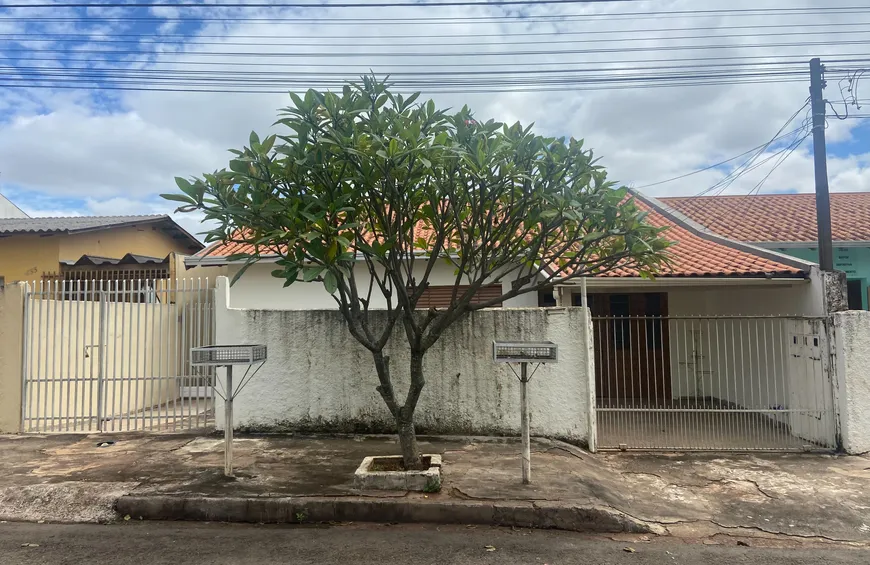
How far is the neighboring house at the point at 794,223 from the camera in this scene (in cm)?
1078

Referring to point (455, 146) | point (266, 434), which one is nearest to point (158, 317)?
point (266, 434)

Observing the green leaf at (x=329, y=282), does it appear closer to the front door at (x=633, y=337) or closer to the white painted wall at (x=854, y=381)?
the white painted wall at (x=854, y=381)

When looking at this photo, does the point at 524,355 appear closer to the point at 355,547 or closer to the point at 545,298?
the point at 355,547

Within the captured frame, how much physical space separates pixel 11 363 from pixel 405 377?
214 inches

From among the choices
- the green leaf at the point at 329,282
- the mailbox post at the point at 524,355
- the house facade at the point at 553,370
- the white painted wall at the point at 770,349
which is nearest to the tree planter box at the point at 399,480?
the mailbox post at the point at 524,355

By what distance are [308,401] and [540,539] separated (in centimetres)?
Result: 388

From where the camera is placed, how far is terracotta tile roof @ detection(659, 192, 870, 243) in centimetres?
1109

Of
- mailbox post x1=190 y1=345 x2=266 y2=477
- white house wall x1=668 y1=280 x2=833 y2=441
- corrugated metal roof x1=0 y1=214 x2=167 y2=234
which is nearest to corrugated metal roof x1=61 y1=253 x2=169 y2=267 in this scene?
corrugated metal roof x1=0 y1=214 x2=167 y2=234

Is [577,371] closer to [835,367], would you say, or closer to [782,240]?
[835,367]

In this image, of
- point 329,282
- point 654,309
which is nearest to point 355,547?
point 329,282

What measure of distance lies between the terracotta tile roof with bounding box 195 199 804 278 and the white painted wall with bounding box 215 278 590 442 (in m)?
1.24

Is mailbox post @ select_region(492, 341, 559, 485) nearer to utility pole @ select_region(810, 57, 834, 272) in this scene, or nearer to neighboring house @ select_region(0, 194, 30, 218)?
utility pole @ select_region(810, 57, 834, 272)

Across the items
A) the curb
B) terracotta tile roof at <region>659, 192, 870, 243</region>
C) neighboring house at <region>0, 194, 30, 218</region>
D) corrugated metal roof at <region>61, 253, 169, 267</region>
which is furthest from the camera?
neighboring house at <region>0, 194, 30, 218</region>

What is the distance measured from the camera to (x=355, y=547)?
13.9 feet
